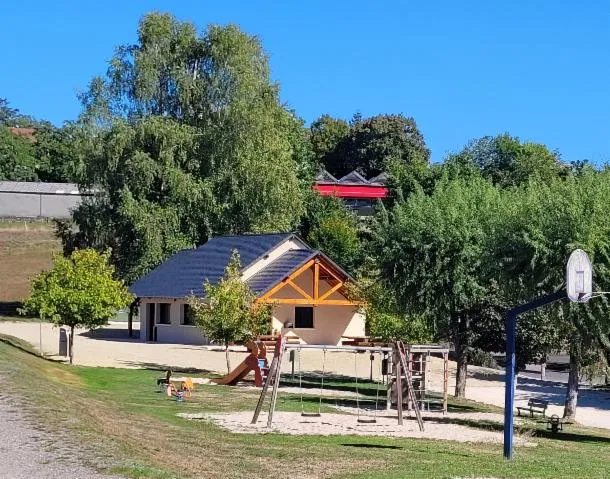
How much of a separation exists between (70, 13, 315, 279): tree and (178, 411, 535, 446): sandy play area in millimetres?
33421

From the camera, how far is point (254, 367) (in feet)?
110

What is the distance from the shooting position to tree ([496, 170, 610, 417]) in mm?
24469

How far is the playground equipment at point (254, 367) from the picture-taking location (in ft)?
110

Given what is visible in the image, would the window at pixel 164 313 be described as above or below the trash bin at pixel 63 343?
above

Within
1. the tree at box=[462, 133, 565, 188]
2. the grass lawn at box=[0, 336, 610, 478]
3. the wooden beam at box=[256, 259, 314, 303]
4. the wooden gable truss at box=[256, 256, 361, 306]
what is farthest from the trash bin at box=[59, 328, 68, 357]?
the tree at box=[462, 133, 565, 188]

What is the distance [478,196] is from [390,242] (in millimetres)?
3202

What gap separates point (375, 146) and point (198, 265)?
65.6 metres

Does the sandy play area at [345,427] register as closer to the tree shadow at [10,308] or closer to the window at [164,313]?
the window at [164,313]

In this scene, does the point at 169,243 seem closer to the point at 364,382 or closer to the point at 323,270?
the point at 323,270

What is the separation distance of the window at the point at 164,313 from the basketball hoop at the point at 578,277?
38.7 metres

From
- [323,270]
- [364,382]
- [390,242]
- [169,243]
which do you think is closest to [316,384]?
[364,382]

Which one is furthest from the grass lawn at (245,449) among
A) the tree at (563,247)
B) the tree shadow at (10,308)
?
the tree shadow at (10,308)

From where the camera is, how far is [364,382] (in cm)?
3916

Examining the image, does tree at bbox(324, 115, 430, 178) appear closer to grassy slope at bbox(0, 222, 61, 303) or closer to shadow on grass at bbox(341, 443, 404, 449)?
grassy slope at bbox(0, 222, 61, 303)
